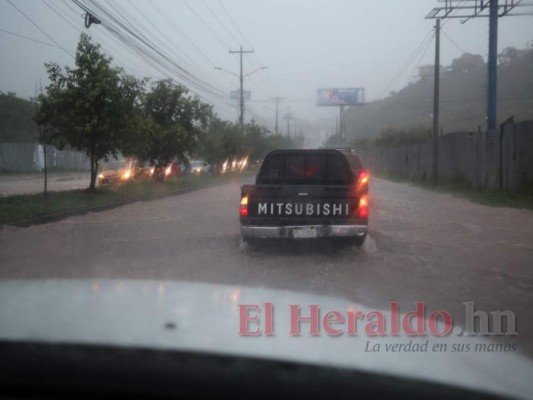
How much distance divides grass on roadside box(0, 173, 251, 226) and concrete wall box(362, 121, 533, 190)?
515 inches

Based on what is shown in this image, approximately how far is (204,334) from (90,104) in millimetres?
17640

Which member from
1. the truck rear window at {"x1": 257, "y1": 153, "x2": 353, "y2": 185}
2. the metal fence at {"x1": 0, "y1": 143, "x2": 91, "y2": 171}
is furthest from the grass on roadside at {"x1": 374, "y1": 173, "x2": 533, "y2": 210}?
the metal fence at {"x1": 0, "y1": 143, "x2": 91, "y2": 171}

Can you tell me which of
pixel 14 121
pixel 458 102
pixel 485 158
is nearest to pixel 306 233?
pixel 485 158

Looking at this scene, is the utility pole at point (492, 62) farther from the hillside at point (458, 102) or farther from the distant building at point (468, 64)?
the distant building at point (468, 64)

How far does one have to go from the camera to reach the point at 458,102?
91688 millimetres

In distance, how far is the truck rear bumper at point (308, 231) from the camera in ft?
27.9

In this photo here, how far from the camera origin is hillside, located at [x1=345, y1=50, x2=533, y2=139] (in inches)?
2633

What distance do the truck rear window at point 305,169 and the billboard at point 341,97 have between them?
270 ft

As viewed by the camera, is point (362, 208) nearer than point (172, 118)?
Yes

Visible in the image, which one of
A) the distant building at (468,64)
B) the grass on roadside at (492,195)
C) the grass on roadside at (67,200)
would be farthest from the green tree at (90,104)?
the distant building at (468,64)

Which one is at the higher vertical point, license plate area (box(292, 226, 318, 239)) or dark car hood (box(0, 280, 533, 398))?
dark car hood (box(0, 280, 533, 398))

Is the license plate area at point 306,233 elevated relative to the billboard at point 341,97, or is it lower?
lower

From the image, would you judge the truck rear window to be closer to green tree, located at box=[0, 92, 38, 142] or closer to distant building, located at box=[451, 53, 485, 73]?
green tree, located at box=[0, 92, 38, 142]

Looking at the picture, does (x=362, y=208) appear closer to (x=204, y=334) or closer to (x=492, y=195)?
(x=204, y=334)
